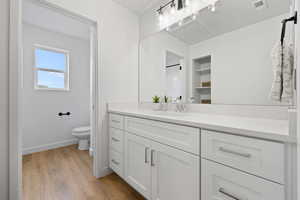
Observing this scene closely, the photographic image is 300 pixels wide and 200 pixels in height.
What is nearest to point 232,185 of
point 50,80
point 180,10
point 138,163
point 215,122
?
point 215,122

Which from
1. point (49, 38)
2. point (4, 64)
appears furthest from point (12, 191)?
point (49, 38)

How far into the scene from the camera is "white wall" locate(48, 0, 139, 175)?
172 centimetres

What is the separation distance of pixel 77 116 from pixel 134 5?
2.49 meters

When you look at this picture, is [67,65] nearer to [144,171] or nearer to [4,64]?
[4,64]

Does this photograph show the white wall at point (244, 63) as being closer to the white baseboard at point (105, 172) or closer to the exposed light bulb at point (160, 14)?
the exposed light bulb at point (160, 14)

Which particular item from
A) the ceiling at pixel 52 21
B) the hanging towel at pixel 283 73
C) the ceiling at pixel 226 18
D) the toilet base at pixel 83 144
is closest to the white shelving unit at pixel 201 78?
the ceiling at pixel 226 18

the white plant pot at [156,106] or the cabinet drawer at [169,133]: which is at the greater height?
the white plant pot at [156,106]

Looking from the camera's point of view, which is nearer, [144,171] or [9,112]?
[9,112]

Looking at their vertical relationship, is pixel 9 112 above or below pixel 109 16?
below

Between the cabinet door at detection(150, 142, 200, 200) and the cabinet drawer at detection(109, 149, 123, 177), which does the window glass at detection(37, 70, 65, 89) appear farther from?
the cabinet door at detection(150, 142, 200, 200)

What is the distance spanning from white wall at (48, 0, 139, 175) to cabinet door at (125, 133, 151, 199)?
0.51 meters

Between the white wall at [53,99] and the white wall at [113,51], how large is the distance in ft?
5.23

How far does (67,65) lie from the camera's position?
2.95 meters

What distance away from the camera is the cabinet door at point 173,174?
2.83 feet
